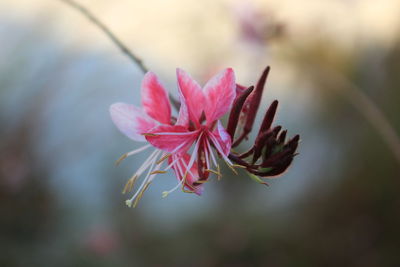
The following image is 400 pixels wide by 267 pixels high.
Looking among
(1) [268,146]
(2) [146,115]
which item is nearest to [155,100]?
(2) [146,115]

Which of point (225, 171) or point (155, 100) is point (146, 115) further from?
point (225, 171)

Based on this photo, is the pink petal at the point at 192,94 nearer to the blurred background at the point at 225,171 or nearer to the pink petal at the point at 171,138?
the pink petal at the point at 171,138

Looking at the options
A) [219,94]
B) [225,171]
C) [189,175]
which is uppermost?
[225,171]

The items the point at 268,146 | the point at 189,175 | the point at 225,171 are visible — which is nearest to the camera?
the point at 268,146

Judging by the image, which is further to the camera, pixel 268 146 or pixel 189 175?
pixel 189 175

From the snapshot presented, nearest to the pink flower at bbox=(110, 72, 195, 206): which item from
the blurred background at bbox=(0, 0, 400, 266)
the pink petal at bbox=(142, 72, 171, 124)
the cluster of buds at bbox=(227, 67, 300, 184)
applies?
the pink petal at bbox=(142, 72, 171, 124)

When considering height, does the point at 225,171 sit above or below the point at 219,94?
above

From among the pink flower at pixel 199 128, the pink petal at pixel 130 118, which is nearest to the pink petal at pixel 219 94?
the pink flower at pixel 199 128

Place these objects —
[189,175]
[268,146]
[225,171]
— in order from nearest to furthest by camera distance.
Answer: [268,146] → [189,175] → [225,171]
